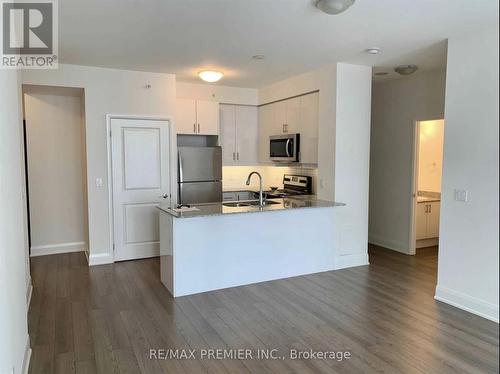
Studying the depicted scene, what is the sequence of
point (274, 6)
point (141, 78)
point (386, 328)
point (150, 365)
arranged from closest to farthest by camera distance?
point (150, 365), point (274, 6), point (386, 328), point (141, 78)

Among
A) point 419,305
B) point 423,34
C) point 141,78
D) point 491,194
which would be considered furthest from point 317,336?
point 141,78

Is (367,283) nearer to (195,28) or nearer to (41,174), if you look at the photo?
(195,28)

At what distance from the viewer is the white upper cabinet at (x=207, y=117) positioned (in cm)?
566

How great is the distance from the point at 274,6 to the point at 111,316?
9.61 ft

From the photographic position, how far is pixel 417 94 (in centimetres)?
527

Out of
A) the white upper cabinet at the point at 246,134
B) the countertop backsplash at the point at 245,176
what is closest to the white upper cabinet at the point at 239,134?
the white upper cabinet at the point at 246,134

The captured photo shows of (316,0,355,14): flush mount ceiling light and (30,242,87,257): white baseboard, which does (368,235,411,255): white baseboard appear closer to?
(316,0,355,14): flush mount ceiling light

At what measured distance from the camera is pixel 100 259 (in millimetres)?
4926

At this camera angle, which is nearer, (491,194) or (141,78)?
(491,194)

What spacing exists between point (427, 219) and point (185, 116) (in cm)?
404

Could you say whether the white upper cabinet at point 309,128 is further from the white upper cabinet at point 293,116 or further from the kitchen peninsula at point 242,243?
the kitchen peninsula at point 242,243

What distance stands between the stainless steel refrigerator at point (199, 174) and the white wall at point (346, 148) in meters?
1.65

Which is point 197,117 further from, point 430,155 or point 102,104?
point 430,155

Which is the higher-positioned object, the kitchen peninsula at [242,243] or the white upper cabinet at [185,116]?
the white upper cabinet at [185,116]
